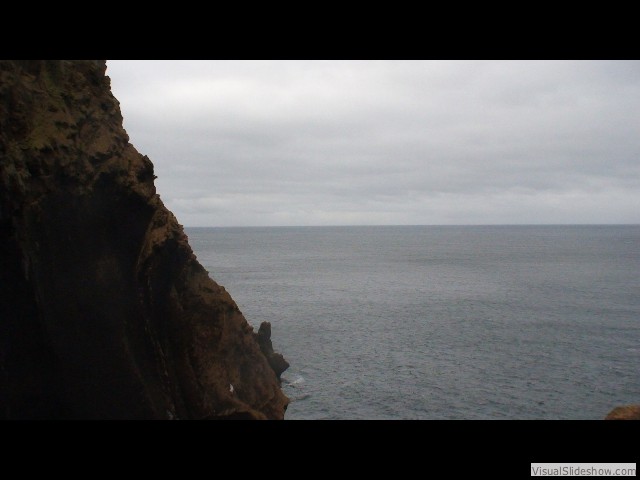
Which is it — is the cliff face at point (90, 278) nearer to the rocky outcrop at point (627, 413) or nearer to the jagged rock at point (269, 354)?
the rocky outcrop at point (627, 413)

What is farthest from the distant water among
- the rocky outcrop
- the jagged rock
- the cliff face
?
the rocky outcrop

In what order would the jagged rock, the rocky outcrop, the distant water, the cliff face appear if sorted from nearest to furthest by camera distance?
the rocky outcrop → the cliff face → the distant water → the jagged rock

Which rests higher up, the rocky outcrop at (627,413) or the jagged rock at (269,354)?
the rocky outcrop at (627,413)

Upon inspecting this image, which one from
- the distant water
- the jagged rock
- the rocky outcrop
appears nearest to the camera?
the rocky outcrop

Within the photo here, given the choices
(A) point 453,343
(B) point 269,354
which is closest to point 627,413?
(B) point 269,354

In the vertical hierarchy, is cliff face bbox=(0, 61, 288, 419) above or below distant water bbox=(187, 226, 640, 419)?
above

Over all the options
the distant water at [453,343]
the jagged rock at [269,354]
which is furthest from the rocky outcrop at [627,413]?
the jagged rock at [269,354]

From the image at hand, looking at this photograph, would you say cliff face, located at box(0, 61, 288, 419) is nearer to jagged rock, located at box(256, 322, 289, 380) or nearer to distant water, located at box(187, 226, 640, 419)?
distant water, located at box(187, 226, 640, 419)
